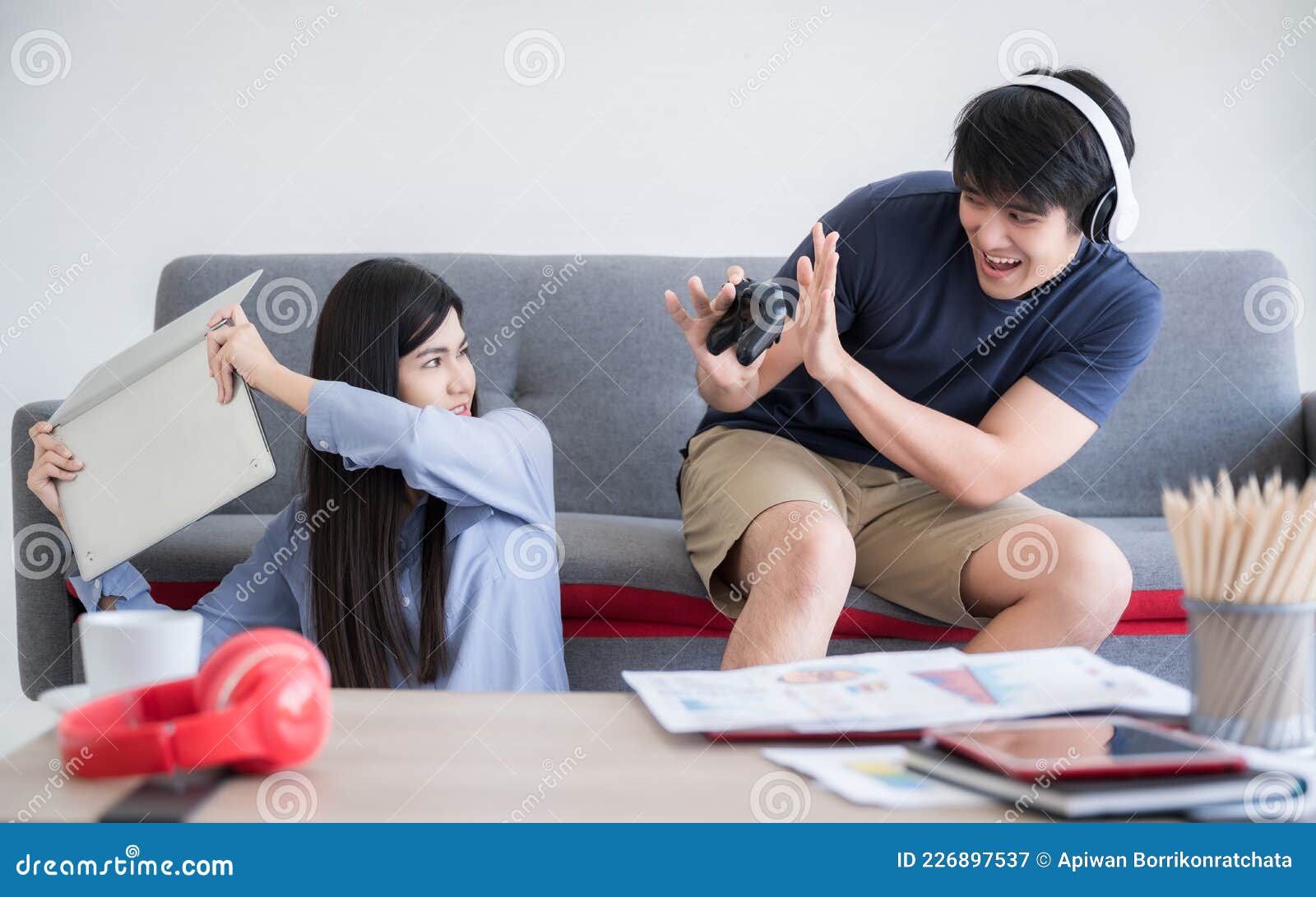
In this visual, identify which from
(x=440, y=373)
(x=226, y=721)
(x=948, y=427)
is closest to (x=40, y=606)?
(x=440, y=373)

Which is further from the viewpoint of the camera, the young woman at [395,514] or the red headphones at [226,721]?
the young woman at [395,514]

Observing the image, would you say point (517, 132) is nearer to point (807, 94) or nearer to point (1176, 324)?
point (807, 94)

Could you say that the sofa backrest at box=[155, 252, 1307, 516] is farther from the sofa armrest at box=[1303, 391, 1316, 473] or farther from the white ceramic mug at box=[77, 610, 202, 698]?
the white ceramic mug at box=[77, 610, 202, 698]

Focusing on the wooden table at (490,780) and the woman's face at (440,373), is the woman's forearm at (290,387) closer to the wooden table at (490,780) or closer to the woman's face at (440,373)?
the woman's face at (440,373)

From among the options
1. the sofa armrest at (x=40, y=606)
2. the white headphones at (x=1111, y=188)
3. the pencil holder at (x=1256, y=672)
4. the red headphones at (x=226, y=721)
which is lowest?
the sofa armrest at (x=40, y=606)

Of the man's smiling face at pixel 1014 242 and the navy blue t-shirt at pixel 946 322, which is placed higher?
the man's smiling face at pixel 1014 242

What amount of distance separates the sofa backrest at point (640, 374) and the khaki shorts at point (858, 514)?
409 mm

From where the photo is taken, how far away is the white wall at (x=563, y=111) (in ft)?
7.98

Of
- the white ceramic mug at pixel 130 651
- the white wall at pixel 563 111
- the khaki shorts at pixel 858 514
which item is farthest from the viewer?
the white wall at pixel 563 111

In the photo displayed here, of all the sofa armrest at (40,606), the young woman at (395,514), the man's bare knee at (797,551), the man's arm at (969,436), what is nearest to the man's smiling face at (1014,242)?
the man's arm at (969,436)

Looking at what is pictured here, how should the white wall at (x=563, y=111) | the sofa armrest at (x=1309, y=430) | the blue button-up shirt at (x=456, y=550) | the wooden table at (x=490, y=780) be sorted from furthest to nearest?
the white wall at (x=563, y=111) < the sofa armrest at (x=1309, y=430) < the blue button-up shirt at (x=456, y=550) < the wooden table at (x=490, y=780)

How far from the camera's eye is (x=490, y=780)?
654 millimetres
